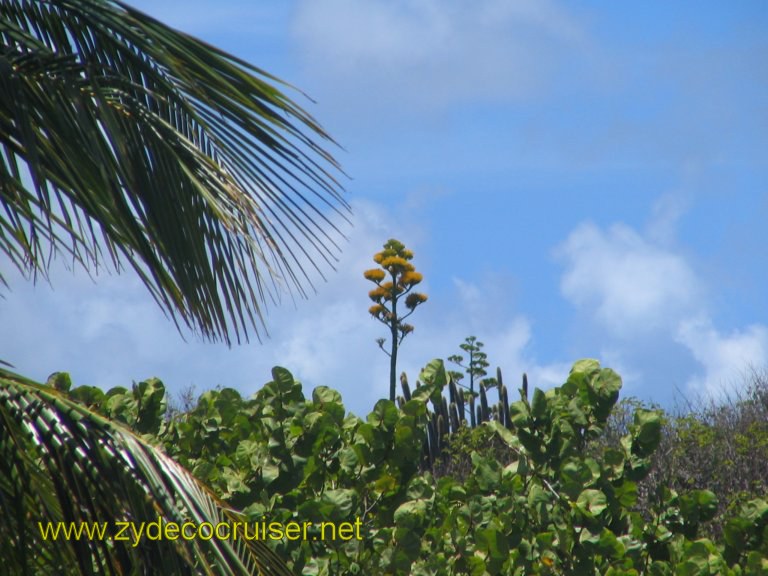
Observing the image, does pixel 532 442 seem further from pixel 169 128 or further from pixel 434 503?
pixel 169 128

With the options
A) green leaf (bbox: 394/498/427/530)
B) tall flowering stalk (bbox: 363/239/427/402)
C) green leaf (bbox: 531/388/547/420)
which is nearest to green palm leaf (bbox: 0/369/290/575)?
green leaf (bbox: 394/498/427/530)

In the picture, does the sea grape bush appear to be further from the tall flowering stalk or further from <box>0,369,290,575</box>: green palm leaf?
the tall flowering stalk

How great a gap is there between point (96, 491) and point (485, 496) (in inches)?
97.8

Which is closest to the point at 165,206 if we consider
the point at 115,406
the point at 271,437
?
the point at 271,437

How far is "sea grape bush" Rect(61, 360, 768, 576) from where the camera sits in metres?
4.02

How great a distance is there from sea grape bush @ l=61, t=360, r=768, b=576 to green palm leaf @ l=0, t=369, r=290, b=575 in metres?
1.77

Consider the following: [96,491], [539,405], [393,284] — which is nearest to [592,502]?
[539,405]

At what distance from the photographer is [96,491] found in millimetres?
2223

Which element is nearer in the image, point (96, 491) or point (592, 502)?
point (96, 491)

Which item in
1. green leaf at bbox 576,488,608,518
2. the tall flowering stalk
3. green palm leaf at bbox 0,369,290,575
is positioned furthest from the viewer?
the tall flowering stalk

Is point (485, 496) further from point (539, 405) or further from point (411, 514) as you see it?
point (539, 405)

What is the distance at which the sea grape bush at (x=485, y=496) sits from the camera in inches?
158

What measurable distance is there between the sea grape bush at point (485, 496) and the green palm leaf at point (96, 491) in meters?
1.77

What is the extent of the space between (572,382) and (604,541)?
0.72 metres
